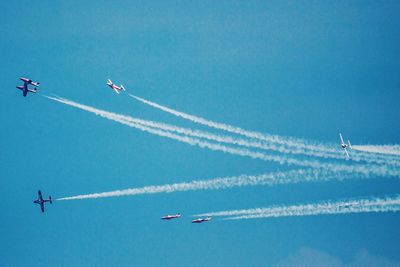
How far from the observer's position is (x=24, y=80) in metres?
90.6

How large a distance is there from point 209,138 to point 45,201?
29940mm

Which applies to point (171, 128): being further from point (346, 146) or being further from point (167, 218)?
point (346, 146)

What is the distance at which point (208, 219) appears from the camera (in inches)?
3238

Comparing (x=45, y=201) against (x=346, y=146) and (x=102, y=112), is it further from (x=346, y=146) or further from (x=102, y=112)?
(x=346, y=146)

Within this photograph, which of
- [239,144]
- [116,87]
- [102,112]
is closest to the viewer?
[239,144]

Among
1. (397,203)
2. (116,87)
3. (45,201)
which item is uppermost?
(116,87)

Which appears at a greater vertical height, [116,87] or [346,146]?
[116,87]

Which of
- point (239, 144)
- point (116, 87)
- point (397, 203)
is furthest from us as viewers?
point (116, 87)

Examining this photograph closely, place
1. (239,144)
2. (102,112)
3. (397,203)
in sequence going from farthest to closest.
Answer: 1. (102,112)
2. (239,144)
3. (397,203)

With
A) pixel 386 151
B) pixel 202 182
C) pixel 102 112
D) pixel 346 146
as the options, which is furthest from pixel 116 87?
pixel 386 151

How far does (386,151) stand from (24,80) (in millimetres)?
48849

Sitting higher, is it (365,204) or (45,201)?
(45,201)

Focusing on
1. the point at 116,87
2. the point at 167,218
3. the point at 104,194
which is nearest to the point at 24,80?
the point at 116,87

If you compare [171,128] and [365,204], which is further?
[171,128]
